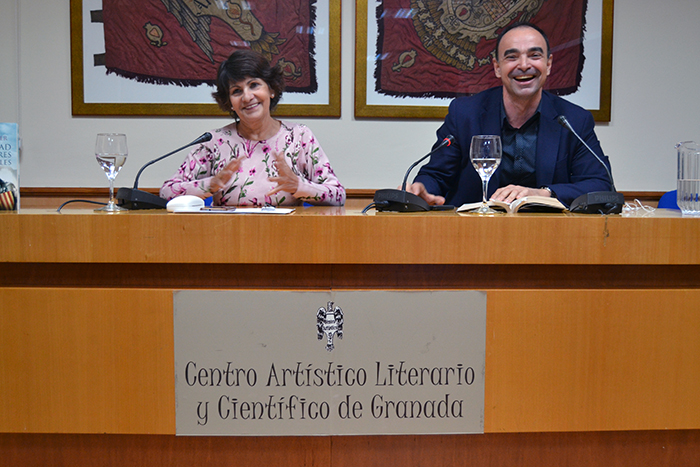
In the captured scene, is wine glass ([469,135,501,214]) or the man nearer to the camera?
wine glass ([469,135,501,214])

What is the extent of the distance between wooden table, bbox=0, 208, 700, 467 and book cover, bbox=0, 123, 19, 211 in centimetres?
21

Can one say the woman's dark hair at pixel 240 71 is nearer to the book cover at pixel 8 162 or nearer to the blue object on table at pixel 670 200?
the book cover at pixel 8 162

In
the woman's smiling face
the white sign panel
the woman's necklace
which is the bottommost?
the white sign panel

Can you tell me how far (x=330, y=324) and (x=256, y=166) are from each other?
1.17m

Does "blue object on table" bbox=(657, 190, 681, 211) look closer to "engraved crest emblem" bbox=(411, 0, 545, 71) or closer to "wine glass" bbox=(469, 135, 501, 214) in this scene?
"engraved crest emblem" bbox=(411, 0, 545, 71)

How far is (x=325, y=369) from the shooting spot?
1023mm

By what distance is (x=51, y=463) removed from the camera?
1047mm

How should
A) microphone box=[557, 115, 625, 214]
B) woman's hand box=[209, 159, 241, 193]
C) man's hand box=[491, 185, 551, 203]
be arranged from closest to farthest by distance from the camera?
microphone box=[557, 115, 625, 214] → man's hand box=[491, 185, 551, 203] → woman's hand box=[209, 159, 241, 193]

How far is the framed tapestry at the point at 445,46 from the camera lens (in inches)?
105

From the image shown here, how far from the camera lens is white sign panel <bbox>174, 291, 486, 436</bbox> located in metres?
1.02

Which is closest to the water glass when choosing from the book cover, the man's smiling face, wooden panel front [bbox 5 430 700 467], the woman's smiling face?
wooden panel front [bbox 5 430 700 467]

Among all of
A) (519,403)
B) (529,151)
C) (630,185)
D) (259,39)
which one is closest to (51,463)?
(519,403)

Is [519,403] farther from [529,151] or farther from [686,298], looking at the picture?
[529,151]

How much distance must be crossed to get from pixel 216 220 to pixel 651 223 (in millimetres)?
883
